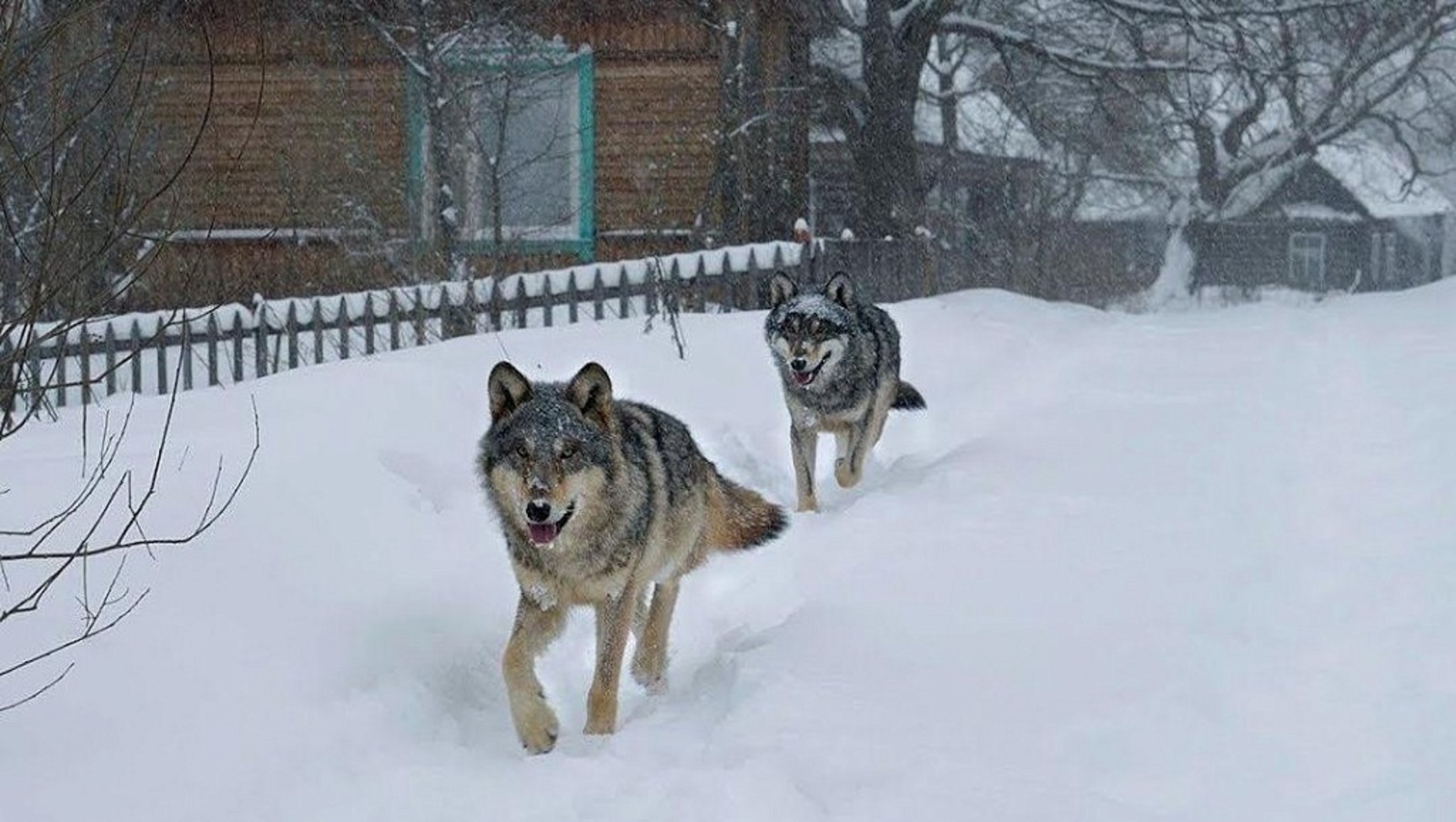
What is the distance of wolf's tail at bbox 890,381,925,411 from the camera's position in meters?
11.0

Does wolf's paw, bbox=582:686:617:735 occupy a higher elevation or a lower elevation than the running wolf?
lower

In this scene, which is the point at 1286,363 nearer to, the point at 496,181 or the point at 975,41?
the point at 496,181

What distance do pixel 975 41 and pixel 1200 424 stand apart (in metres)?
22.3

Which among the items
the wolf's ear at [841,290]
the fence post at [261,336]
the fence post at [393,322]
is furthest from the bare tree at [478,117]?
the wolf's ear at [841,290]

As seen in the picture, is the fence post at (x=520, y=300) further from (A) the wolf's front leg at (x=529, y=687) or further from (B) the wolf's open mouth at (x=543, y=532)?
(B) the wolf's open mouth at (x=543, y=532)

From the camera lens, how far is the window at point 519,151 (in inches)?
741

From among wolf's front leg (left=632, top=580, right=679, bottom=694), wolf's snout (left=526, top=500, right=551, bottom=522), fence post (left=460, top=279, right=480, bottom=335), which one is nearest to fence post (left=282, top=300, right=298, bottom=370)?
fence post (left=460, top=279, right=480, bottom=335)

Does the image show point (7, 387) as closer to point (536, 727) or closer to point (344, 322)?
point (536, 727)

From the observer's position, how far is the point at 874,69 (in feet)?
75.6

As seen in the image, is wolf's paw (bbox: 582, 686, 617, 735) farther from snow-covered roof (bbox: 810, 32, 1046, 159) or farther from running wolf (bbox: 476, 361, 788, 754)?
snow-covered roof (bbox: 810, 32, 1046, 159)

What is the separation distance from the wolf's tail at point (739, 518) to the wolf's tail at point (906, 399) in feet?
14.0

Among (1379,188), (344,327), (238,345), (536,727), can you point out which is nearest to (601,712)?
(536,727)

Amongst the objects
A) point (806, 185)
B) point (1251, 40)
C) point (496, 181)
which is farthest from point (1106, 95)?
point (496, 181)

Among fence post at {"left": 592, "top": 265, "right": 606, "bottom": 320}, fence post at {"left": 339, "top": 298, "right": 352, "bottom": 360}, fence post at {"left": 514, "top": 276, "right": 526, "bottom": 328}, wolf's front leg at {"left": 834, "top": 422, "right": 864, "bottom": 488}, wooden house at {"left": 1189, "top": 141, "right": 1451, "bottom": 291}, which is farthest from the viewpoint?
wooden house at {"left": 1189, "top": 141, "right": 1451, "bottom": 291}
